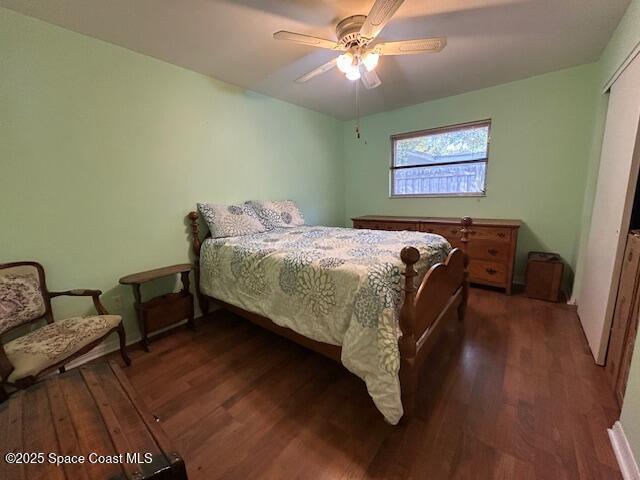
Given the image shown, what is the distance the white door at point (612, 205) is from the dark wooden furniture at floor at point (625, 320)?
0.19 ft

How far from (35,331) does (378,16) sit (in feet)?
8.88

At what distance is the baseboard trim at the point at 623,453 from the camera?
41.6 inches

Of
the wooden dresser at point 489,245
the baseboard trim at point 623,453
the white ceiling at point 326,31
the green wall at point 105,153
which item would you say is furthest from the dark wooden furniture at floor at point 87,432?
the wooden dresser at point 489,245

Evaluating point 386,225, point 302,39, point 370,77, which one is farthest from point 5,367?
point 386,225

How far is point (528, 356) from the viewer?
1.89m

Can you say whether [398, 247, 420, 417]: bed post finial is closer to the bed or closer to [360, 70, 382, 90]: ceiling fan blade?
the bed

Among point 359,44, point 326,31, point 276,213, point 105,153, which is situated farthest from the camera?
point 276,213

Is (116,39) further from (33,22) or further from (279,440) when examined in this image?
(279,440)

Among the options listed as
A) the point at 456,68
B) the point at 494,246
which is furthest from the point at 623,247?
the point at 456,68

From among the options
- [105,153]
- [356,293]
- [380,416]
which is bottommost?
[380,416]

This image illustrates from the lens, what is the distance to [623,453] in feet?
3.76

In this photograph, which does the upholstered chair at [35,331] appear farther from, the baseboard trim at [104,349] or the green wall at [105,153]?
the baseboard trim at [104,349]

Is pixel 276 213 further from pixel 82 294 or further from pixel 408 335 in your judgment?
pixel 408 335

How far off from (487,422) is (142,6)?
3119mm
